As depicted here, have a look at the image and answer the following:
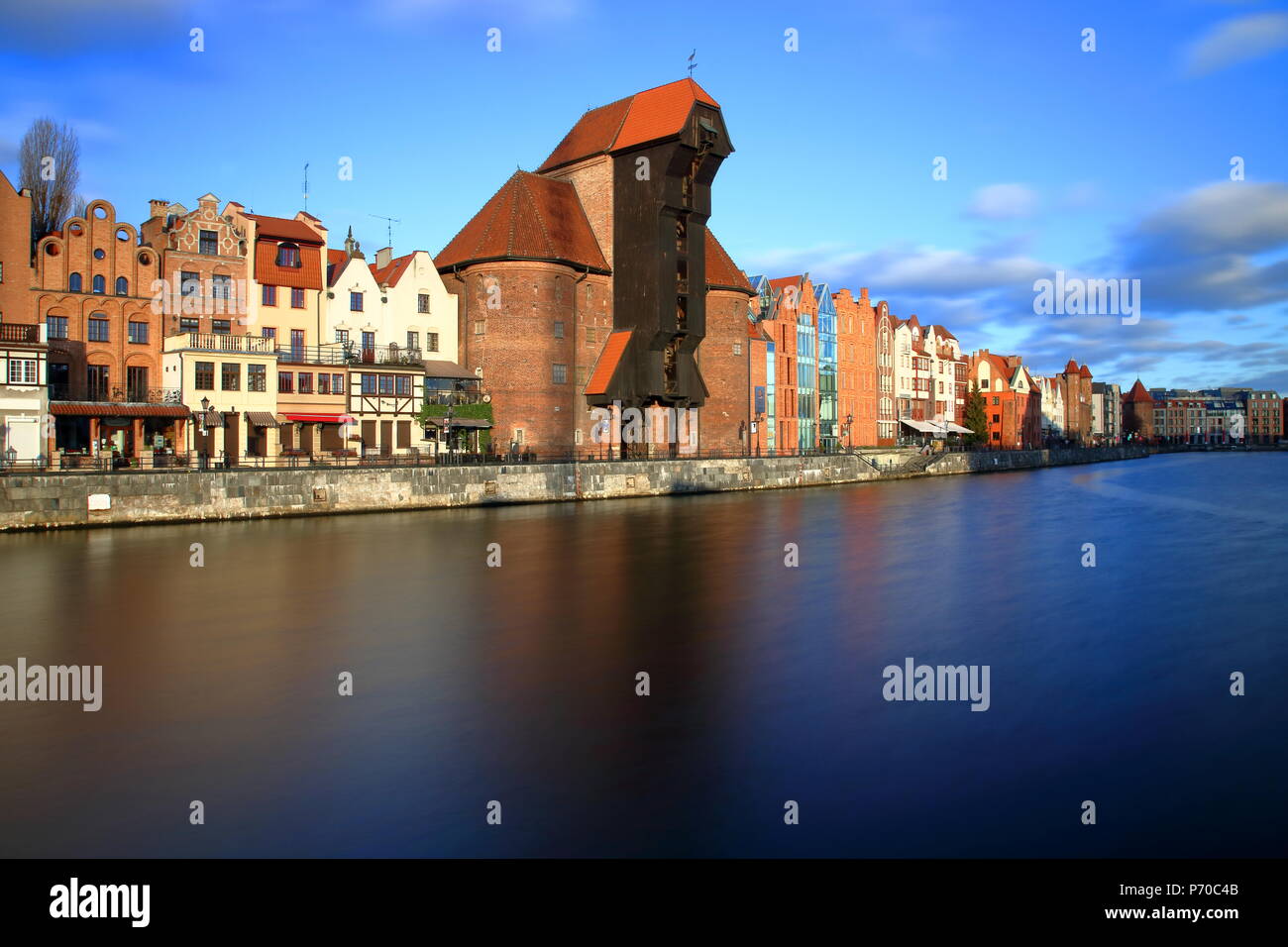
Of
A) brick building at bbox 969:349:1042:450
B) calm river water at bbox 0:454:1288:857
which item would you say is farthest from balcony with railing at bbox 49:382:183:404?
brick building at bbox 969:349:1042:450

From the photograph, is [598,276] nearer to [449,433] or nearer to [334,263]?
[449,433]

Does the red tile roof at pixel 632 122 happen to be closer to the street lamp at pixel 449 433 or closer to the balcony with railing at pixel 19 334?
the street lamp at pixel 449 433

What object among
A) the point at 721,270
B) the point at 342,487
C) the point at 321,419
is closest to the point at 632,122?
the point at 721,270

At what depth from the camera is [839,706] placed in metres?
14.9

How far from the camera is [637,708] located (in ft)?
47.3

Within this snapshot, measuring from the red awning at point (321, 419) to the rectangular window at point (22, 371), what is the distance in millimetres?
12426

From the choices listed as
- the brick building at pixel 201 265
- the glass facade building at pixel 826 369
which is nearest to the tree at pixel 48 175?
the brick building at pixel 201 265

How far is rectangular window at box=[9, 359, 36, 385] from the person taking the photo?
142ft

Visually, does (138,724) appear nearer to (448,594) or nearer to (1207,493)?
(448,594)

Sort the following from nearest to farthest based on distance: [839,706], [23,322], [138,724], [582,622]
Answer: [138,724] < [839,706] < [582,622] < [23,322]

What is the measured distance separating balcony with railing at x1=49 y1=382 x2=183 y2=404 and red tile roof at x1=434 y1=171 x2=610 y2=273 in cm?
2159
